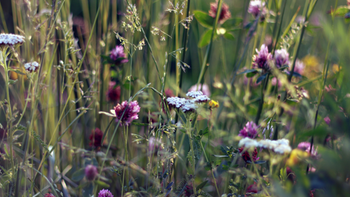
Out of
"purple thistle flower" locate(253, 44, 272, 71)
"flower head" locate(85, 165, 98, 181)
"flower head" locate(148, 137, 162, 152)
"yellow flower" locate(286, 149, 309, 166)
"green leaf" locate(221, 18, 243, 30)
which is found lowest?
"flower head" locate(85, 165, 98, 181)

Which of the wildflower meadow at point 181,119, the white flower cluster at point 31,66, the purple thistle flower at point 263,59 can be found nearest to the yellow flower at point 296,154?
the wildflower meadow at point 181,119

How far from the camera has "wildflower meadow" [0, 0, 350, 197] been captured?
46 cm

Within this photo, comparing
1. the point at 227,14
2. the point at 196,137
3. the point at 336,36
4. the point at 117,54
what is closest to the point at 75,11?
the point at 117,54

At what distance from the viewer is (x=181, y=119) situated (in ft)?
1.77

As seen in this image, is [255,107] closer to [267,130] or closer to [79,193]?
[267,130]

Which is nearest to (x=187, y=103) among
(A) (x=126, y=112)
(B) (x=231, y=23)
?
(A) (x=126, y=112)

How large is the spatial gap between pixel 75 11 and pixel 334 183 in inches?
82.8

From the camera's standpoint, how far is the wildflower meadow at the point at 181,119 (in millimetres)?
462

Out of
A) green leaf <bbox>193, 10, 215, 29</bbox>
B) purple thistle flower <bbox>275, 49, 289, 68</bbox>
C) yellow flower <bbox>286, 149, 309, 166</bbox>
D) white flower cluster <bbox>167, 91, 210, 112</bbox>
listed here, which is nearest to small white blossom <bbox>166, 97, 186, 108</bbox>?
white flower cluster <bbox>167, 91, 210, 112</bbox>

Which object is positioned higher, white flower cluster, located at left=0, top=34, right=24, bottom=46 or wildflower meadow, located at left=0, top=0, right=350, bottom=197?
white flower cluster, located at left=0, top=34, right=24, bottom=46

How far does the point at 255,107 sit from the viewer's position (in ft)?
3.27

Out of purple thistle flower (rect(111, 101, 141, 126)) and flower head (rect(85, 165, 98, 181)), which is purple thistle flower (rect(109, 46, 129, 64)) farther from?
flower head (rect(85, 165, 98, 181))

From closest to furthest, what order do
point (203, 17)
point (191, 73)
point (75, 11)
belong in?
point (203, 17)
point (191, 73)
point (75, 11)

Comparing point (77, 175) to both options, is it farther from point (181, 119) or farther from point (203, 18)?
point (203, 18)
